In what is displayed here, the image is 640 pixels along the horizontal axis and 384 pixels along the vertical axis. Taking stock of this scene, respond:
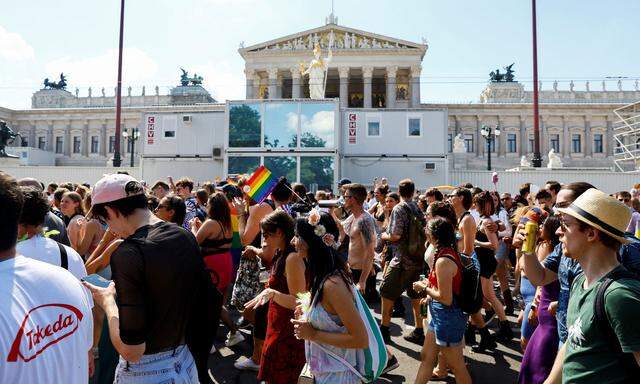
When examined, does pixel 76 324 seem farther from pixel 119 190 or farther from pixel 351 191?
pixel 351 191

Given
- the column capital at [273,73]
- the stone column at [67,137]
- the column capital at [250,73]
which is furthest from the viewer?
the stone column at [67,137]

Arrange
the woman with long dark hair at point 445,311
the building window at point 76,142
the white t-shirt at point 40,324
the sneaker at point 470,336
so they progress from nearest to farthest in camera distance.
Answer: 1. the white t-shirt at point 40,324
2. the woman with long dark hair at point 445,311
3. the sneaker at point 470,336
4. the building window at point 76,142

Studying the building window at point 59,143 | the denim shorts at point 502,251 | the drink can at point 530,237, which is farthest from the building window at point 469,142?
the drink can at point 530,237

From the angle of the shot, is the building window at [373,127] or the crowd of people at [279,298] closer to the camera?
the crowd of people at [279,298]

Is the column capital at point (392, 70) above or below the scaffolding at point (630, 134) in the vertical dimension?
above

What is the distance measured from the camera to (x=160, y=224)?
2.30m

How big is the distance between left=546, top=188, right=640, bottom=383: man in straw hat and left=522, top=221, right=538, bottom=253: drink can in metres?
0.64

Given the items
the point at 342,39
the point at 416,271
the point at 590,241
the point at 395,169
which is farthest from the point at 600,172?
the point at 342,39

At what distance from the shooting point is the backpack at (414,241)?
5488mm

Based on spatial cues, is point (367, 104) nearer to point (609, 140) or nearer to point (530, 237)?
point (609, 140)

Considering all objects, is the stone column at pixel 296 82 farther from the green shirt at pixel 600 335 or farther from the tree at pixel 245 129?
the green shirt at pixel 600 335

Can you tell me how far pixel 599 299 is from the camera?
6.15ft

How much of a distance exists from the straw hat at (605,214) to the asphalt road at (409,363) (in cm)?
305

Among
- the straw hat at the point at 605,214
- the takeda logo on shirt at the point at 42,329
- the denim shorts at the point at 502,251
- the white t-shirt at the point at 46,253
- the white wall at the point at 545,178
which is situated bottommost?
the denim shorts at the point at 502,251
